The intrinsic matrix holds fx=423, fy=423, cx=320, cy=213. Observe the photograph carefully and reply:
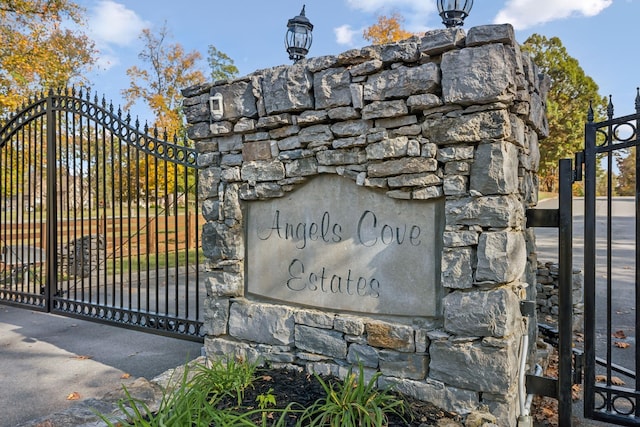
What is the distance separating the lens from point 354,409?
2.20 metres

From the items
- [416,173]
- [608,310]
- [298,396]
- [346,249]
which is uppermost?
[416,173]

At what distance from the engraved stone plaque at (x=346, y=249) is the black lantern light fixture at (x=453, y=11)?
1.19 metres

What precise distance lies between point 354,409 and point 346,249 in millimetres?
953

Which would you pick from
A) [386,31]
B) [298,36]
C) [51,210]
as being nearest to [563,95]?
[386,31]

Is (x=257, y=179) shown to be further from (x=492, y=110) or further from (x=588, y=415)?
(x=588, y=415)

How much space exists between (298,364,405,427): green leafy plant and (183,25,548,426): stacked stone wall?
0.23 metres

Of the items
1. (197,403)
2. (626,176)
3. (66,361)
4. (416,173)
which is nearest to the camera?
(197,403)

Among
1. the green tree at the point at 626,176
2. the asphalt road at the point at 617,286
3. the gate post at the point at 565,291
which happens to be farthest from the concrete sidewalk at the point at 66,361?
the green tree at the point at 626,176

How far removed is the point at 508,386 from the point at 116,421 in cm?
206

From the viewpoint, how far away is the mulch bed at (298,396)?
2254 millimetres

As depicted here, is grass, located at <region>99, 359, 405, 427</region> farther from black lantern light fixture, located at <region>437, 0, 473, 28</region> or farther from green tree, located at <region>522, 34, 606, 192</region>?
green tree, located at <region>522, 34, 606, 192</region>

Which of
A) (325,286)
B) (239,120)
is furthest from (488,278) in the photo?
(239,120)

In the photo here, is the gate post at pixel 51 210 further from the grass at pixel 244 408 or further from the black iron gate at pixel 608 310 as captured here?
the black iron gate at pixel 608 310

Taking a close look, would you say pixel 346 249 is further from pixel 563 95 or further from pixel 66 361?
pixel 563 95
